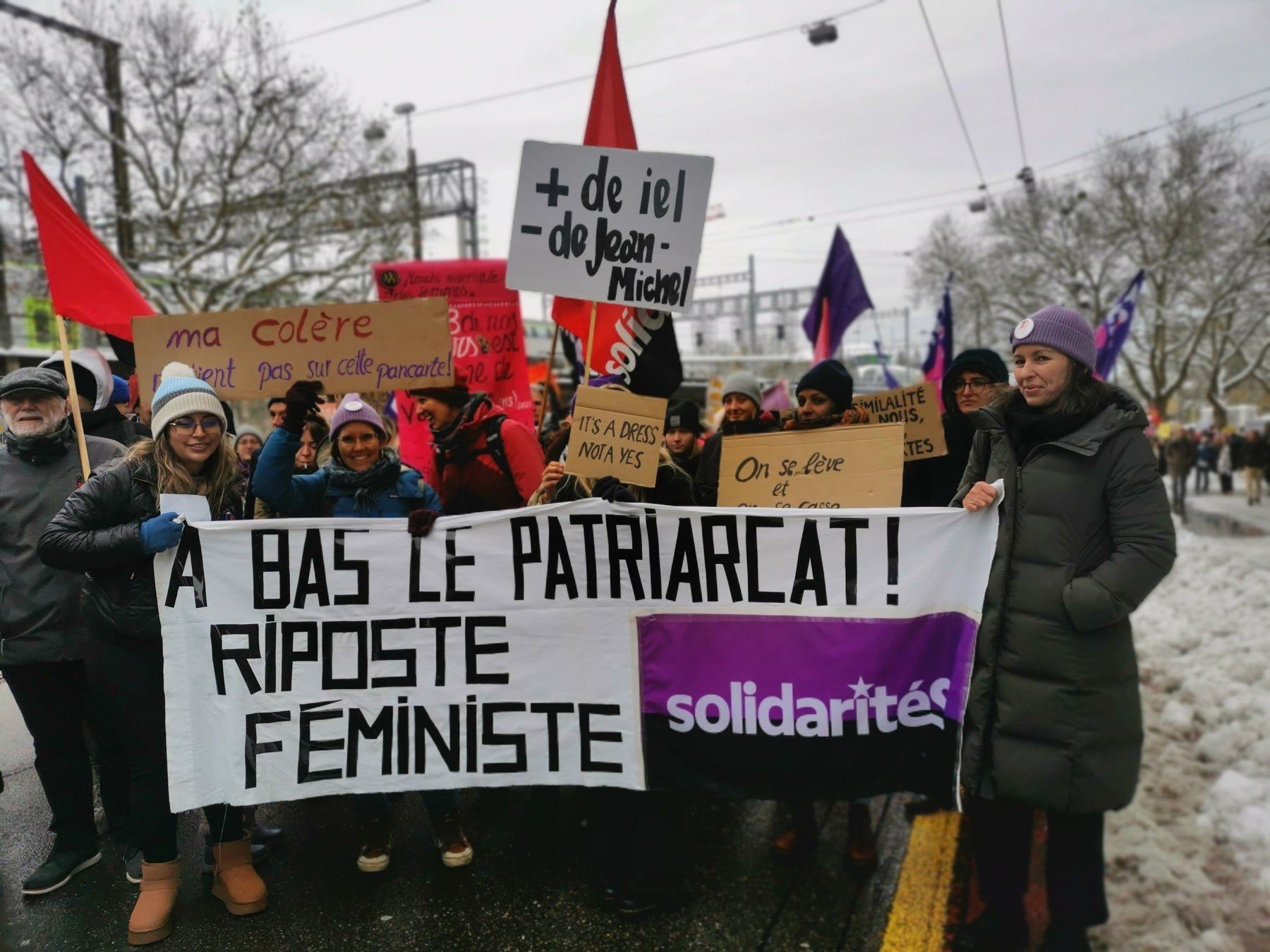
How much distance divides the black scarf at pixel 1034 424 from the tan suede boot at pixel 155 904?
3259 mm

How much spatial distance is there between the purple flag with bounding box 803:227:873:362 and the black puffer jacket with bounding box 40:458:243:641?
5.57m

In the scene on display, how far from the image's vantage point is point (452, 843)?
3.34 meters

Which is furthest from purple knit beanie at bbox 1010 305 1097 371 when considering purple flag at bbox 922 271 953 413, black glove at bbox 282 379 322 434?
purple flag at bbox 922 271 953 413

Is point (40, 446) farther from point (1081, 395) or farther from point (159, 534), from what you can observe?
point (1081, 395)

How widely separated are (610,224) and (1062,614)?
2.19 m

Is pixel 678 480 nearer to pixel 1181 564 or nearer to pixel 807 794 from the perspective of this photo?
pixel 807 794

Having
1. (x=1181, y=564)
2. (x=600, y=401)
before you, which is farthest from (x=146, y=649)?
(x=1181, y=564)

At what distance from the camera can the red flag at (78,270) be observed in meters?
3.48

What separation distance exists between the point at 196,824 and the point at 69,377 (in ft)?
6.50

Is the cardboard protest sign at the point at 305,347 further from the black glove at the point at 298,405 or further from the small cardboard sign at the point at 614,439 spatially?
the small cardboard sign at the point at 614,439

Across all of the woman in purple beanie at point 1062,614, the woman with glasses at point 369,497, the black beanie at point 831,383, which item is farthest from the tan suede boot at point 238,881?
the black beanie at point 831,383

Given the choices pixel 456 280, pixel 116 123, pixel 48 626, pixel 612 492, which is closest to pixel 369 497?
pixel 612 492

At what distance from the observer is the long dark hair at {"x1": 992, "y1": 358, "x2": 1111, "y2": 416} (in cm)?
258

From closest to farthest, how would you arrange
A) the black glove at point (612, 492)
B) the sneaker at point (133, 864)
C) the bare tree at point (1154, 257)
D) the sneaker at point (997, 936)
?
the sneaker at point (997, 936) < the black glove at point (612, 492) < the sneaker at point (133, 864) < the bare tree at point (1154, 257)
